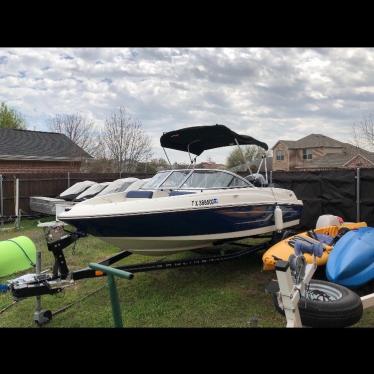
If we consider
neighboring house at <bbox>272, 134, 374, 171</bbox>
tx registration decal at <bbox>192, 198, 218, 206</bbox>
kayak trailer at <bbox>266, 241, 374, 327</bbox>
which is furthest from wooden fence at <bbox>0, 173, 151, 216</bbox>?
neighboring house at <bbox>272, 134, 374, 171</bbox>

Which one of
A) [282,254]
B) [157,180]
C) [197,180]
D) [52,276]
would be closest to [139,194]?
[157,180]

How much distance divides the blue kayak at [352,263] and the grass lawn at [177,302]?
1.36ft

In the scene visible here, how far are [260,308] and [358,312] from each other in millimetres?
1488

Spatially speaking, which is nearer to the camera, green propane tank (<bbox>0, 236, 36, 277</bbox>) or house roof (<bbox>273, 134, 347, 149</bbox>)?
green propane tank (<bbox>0, 236, 36, 277</bbox>)

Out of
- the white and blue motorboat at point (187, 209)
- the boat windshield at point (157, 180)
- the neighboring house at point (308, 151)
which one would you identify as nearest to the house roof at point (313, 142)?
the neighboring house at point (308, 151)

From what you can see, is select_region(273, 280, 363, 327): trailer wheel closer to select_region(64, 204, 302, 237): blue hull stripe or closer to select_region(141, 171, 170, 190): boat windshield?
select_region(64, 204, 302, 237): blue hull stripe

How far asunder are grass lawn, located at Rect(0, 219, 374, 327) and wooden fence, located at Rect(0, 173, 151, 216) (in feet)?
28.2

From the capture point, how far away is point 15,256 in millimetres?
6609

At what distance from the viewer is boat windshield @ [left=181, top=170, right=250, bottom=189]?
6.16 m

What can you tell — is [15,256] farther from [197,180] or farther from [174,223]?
[197,180]

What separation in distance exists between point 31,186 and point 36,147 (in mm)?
10522

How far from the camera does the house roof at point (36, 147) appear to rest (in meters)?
22.6
